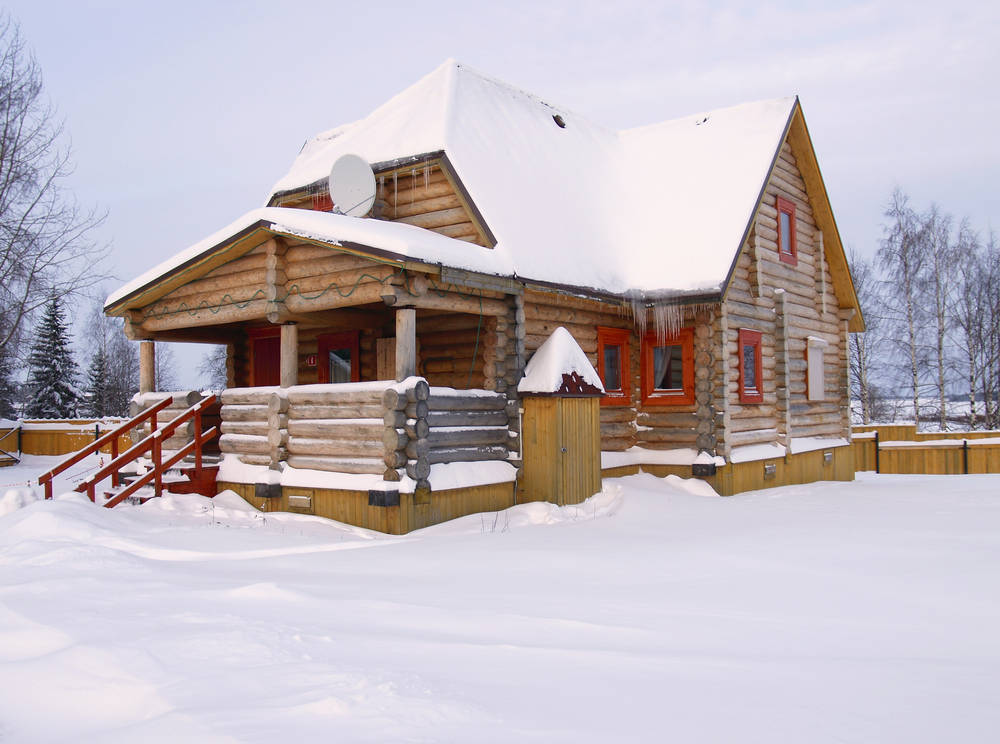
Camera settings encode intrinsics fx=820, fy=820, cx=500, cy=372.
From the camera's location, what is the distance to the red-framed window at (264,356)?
15.0 metres

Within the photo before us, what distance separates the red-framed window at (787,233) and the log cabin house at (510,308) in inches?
3.2

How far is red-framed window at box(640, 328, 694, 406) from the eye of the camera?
14.5 meters

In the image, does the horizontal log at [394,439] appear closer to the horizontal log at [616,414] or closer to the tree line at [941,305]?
the horizontal log at [616,414]

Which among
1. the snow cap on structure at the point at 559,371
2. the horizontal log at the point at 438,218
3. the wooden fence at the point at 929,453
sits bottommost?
the wooden fence at the point at 929,453

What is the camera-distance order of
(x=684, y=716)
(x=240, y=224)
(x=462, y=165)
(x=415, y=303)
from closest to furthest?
(x=684, y=716)
(x=415, y=303)
(x=240, y=224)
(x=462, y=165)

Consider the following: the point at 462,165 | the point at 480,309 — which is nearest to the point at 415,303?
the point at 480,309

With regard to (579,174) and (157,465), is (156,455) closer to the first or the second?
(157,465)

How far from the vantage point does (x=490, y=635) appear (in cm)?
482

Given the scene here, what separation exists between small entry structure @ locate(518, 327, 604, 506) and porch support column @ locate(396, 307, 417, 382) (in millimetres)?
2068

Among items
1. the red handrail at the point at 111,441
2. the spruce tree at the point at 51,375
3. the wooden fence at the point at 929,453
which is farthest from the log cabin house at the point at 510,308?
the spruce tree at the point at 51,375

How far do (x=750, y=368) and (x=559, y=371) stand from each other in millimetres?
5825

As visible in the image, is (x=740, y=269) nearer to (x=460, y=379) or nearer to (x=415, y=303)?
(x=460, y=379)

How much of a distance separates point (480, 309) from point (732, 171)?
7580 millimetres

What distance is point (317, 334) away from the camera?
14.7 m
